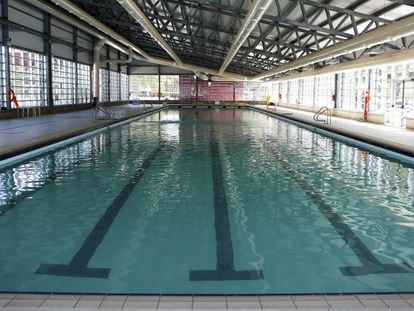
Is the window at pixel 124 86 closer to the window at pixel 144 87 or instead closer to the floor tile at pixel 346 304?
the window at pixel 144 87

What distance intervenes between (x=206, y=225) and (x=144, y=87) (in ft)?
135

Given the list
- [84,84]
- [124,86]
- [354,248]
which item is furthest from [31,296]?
[124,86]

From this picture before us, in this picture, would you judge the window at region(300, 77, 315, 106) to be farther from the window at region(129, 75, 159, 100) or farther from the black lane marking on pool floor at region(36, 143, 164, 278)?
the black lane marking on pool floor at region(36, 143, 164, 278)

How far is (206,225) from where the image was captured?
17.3 ft

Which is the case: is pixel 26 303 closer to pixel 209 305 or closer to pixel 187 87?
pixel 209 305

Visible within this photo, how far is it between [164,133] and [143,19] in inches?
159

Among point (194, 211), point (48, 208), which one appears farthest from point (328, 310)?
point (48, 208)

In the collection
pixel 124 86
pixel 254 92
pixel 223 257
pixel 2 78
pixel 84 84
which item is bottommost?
pixel 223 257

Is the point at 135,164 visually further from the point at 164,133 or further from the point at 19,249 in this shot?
the point at 164,133

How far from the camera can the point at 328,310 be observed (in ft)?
8.92

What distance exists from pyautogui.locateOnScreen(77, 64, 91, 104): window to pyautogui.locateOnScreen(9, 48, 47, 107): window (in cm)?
579

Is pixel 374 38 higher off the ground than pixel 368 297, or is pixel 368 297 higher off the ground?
pixel 374 38

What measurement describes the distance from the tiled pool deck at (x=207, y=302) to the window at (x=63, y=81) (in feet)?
Result: 71.2

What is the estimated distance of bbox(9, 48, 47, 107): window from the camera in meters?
18.6
